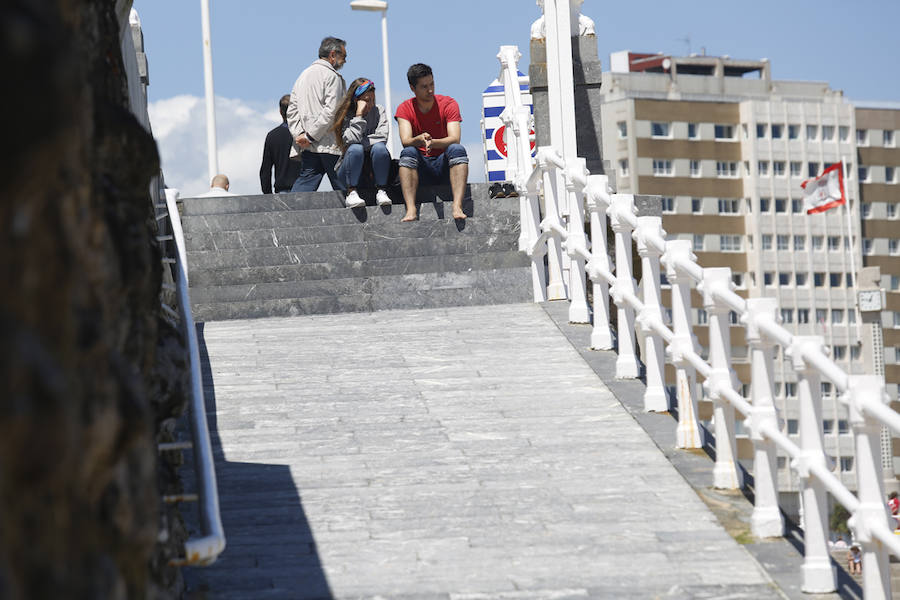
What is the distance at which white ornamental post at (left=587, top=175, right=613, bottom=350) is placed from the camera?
8.56m

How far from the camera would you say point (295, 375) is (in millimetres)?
8523

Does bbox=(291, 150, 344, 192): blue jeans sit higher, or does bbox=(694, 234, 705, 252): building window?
bbox=(291, 150, 344, 192): blue jeans

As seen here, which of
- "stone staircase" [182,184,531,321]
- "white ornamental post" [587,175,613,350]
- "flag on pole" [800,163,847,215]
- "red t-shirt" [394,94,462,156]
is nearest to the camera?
"white ornamental post" [587,175,613,350]

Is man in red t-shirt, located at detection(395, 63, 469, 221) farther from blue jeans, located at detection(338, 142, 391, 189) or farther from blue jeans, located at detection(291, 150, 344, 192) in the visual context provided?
blue jeans, located at detection(291, 150, 344, 192)

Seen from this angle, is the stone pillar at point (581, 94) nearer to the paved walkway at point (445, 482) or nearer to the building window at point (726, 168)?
the paved walkway at point (445, 482)

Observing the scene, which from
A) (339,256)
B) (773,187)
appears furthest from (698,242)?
(339,256)

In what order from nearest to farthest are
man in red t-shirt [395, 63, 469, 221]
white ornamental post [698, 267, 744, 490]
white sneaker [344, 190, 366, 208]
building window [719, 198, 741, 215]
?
white ornamental post [698, 267, 744, 490]
white sneaker [344, 190, 366, 208]
man in red t-shirt [395, 63, 469, 221]
building window [719, 198, 741, 215]

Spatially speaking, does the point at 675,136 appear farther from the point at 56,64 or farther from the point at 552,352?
the point at 56,64

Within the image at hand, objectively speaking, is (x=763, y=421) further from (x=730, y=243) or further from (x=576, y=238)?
(x=730, y=243)

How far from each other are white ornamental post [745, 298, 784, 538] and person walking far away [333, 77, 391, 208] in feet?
19.5

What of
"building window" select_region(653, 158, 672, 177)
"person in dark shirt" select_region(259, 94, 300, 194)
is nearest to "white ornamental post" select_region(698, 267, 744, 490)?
"person in dark shirt" select_region(259, 94, 300, 194)

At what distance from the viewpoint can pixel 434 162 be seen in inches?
475

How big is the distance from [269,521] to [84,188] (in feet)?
12.7

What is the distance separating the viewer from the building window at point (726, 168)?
4141 inches
